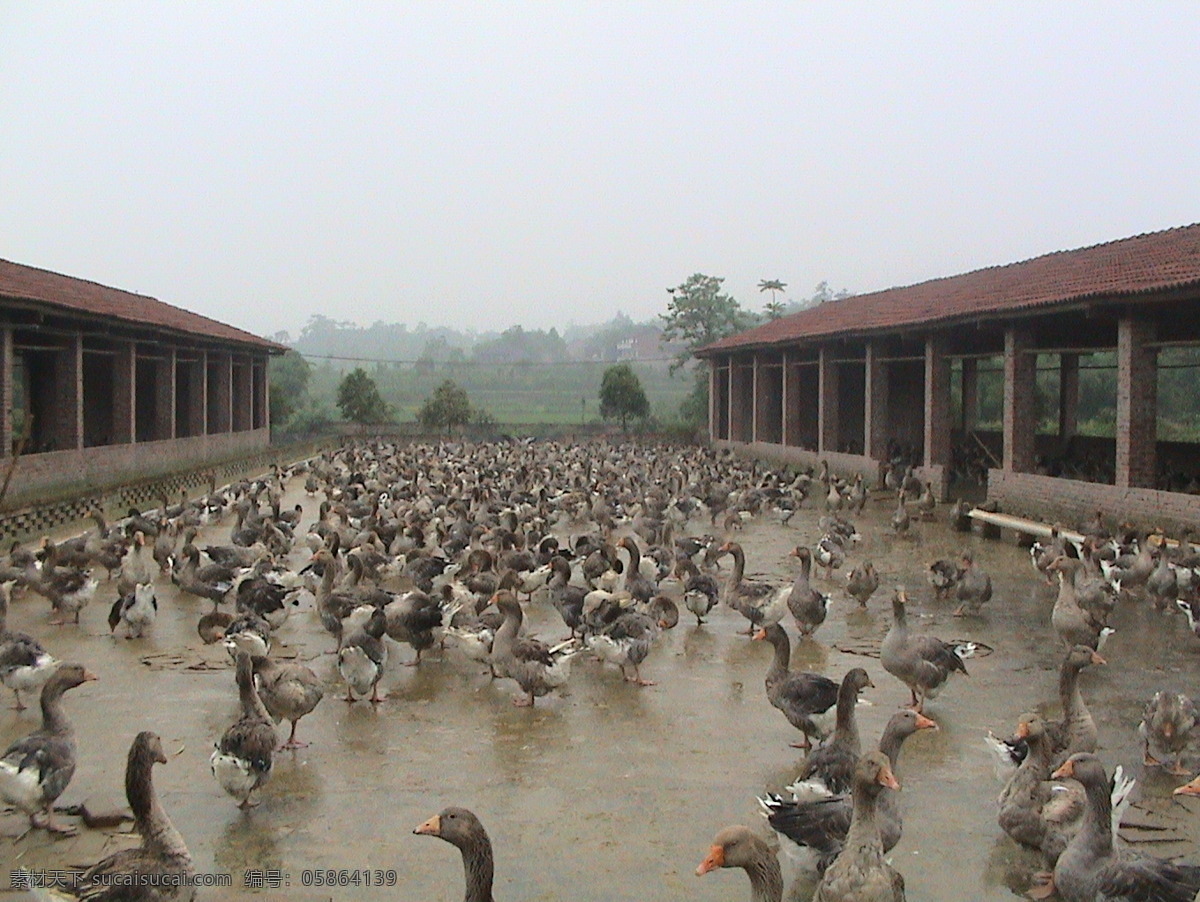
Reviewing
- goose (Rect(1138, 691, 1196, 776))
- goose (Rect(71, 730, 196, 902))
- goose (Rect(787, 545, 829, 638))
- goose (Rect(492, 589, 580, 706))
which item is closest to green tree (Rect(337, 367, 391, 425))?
goose (Rect(787, 545, 829, 638))

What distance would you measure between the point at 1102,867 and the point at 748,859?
2010mm

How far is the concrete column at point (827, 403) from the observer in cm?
3509

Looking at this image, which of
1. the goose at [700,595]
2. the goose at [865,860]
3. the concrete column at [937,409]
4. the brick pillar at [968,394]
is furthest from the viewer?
the brick pillar at [968,394]

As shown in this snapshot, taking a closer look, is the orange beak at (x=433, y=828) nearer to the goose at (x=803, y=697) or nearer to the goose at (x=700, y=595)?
the goose at (x=803, y=697)

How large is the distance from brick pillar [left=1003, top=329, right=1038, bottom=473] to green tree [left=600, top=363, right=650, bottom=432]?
34776mm

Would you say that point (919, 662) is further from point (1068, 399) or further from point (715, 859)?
point (1068, 399)

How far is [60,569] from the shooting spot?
13844 millimetres

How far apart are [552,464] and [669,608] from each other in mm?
21501

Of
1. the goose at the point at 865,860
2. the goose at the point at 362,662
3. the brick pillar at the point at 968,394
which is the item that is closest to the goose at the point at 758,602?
the goose at the point at 362,662

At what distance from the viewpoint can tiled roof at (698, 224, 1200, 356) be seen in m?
19.4

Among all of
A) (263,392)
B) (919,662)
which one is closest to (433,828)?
(919,662)

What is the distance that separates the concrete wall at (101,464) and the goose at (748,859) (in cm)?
1528

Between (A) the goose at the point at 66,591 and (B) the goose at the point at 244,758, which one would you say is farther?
(A) the goose at the point at 66,591

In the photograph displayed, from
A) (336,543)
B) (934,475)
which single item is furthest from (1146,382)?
(336,543)
